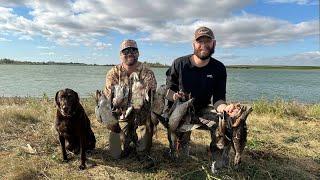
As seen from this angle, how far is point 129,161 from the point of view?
6340mm

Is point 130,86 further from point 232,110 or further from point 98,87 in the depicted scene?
point 98,87

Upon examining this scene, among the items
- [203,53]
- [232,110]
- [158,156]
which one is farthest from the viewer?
[158,156]

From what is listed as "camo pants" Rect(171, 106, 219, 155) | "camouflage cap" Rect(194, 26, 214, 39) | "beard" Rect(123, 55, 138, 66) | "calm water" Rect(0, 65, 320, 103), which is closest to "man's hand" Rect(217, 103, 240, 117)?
"camo pants" Rect(171, 106, 219, 155)

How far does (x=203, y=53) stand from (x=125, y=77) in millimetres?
1369

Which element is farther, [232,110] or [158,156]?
[158,156]

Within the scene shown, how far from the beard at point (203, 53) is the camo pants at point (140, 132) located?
122 cm

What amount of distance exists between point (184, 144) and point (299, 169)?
191cm

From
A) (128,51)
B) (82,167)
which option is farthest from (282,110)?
(82,167)

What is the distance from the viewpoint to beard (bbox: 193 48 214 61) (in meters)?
6.11

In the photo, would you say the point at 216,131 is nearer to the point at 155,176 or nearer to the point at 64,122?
the point at 155,176

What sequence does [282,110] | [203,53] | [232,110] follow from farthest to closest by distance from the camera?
[282,110], [203,53], [232,110]

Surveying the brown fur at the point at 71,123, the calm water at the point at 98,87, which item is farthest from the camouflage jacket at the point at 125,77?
the calm water at the point at 98,87

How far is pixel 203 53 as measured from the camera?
6121 millimetres

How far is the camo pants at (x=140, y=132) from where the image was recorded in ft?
20.7
